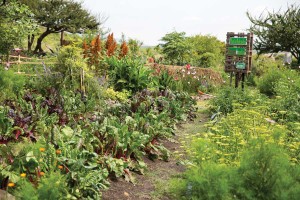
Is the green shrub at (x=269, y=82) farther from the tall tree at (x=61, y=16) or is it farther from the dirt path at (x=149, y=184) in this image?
the tall tree at (x=61, y=16)

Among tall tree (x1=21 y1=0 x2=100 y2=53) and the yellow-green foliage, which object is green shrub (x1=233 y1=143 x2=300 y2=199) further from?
tall tree (x1=21 y1=0 x2=100 y2=53)

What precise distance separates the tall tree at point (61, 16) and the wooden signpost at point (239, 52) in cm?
1870

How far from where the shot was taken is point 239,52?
1249cm

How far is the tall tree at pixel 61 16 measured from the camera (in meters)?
28.8

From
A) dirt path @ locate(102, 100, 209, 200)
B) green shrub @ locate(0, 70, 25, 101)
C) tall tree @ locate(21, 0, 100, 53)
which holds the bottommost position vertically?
dirt path @ locate(102, 100, 209, 200)

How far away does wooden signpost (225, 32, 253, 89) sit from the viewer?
40.7ft

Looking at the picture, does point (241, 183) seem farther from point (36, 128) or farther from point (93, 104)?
point (93, 104)

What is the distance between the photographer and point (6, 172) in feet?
12.4

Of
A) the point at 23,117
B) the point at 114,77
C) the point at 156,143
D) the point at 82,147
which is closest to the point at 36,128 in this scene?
the point at 23,117

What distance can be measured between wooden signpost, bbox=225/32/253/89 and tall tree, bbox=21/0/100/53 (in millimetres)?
18703

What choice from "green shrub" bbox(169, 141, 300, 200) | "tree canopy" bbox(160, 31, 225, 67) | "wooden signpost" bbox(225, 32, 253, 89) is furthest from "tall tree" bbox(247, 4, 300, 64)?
"green shrub" bbox(169, 141, 300, 200)

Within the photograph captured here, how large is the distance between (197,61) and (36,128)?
18.3 metres

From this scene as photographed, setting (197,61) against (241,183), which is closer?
(241,183)

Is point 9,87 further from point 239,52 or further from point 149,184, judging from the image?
point 239,52
